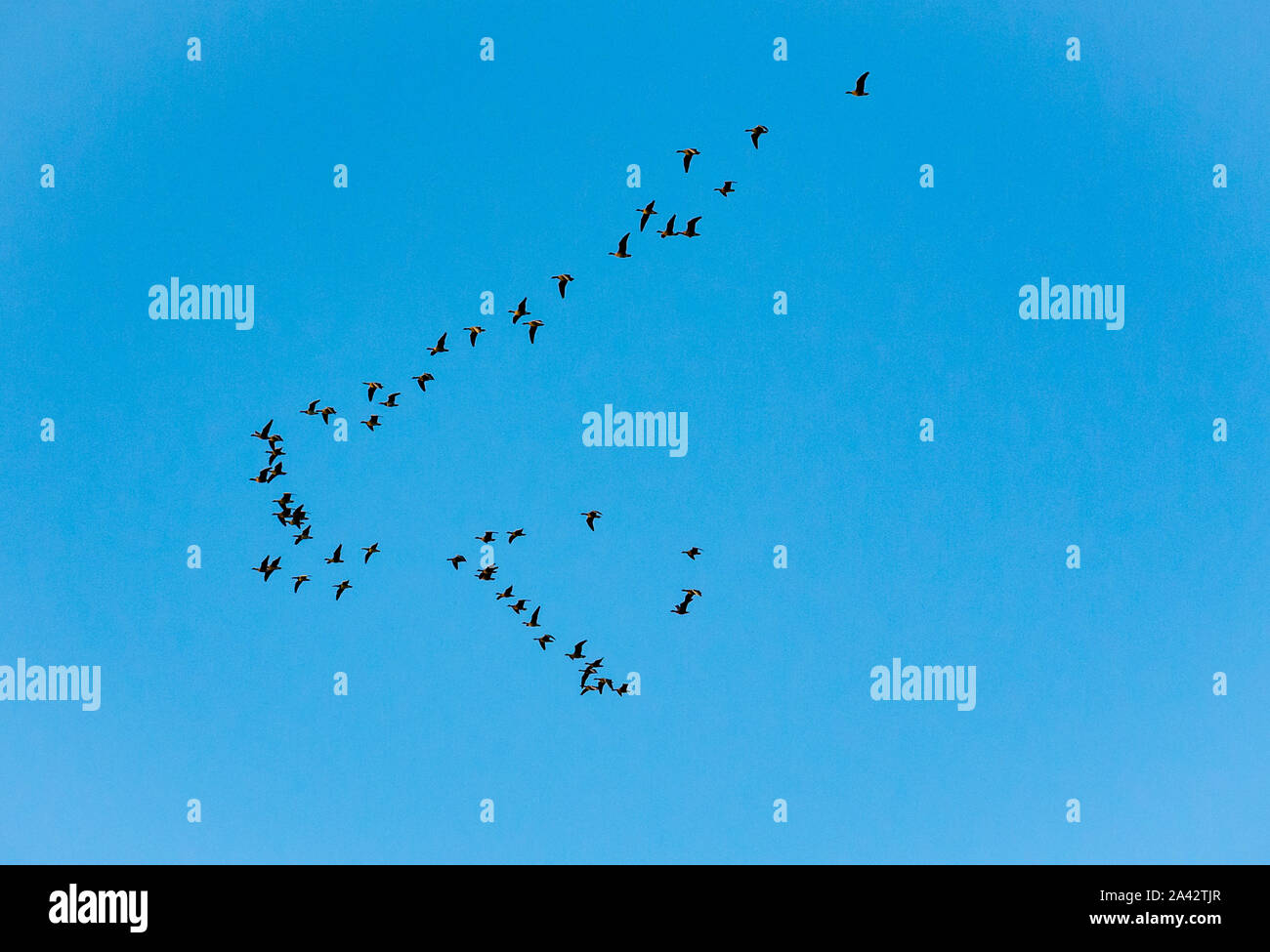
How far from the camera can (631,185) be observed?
40.2 m

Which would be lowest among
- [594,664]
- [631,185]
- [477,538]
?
[594,664]

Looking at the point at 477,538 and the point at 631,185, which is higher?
the point at 631,185
